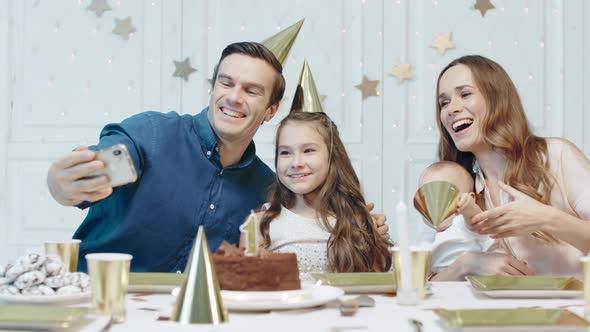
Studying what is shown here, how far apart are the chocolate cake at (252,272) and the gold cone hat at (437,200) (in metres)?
0.36

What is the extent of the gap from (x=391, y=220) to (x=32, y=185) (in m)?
1.89

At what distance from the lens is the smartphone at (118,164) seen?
1299 mm

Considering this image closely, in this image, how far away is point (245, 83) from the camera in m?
2.19

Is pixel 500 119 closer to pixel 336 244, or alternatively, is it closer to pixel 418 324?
pixel 336 244

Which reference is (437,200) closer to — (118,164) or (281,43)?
(118,164)

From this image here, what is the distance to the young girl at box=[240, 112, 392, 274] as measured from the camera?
2051 mm

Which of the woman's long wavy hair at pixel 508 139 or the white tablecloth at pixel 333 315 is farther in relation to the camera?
the woman's long wavy hair at pixel 508 139

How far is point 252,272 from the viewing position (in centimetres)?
119

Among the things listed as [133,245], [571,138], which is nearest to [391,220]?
[571,138]

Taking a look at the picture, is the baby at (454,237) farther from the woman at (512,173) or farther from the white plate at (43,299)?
the white plate at (43,299)

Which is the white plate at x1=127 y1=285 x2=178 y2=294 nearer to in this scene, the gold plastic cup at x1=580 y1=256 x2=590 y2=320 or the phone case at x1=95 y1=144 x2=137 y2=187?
the phone case at x1=95 y1=144 x2=137 y2=187

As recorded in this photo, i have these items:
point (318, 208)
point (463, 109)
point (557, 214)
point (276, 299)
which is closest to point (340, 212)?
point (318, 208)

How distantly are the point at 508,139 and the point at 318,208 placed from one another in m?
0.64

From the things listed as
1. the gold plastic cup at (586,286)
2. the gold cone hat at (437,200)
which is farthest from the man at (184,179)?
the gold plastic cup at (586,286)
